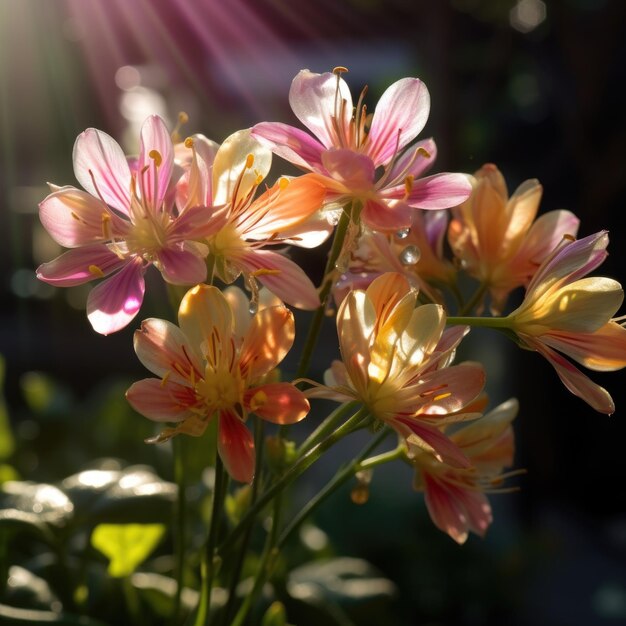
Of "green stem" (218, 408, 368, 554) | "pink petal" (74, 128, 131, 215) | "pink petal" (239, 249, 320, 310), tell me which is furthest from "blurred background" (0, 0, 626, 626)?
"green stem" (218, 408, 368, 554)

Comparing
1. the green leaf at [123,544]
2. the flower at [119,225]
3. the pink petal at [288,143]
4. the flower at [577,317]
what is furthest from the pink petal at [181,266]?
the green leaf at [123,544]

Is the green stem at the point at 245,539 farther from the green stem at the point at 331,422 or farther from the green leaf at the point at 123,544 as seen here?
the green leaf at the point at 123,544

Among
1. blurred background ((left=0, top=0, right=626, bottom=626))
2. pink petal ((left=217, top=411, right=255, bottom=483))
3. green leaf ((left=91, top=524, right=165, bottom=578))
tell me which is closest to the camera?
pink petal ((left=217, top=411, right=255, bottom=483))

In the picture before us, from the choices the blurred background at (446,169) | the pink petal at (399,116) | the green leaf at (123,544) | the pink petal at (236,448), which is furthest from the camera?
the blurred background at (446,169)

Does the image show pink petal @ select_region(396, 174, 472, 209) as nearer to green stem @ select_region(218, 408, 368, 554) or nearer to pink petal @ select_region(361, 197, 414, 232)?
pink petal @ select_region(361, 197, 414, 232)

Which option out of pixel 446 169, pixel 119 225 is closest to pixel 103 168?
pixel 119 225

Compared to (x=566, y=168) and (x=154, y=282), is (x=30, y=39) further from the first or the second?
(x=566, y=168)
